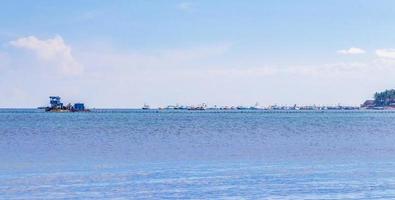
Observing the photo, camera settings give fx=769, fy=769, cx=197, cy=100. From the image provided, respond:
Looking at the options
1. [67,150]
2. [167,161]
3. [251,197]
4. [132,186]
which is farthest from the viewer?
[67,150]

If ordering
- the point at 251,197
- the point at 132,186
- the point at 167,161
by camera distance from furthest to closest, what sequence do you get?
the point at 167,161 < the point at 132,186 < the point at 251,197

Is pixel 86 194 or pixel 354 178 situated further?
pixel 354 178

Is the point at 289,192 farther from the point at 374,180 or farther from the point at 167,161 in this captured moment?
the point at 167,161

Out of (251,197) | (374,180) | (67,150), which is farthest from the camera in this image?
(67,150)

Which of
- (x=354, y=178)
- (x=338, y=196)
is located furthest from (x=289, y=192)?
(x=354, y=178)

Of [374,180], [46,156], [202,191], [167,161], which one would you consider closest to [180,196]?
[202,191]

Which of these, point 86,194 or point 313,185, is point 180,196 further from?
point 313,185

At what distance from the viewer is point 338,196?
26266 millimetres

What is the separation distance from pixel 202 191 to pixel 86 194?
4.06 m

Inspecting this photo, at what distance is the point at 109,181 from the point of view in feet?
101

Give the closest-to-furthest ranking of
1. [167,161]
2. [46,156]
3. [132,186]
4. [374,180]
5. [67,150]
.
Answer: [132,186]
[374,180]
[167,161]
[46,156]
[67,150]

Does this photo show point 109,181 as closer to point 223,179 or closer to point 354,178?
point 223,179

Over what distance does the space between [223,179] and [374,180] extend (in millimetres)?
6105

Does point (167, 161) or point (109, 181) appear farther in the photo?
point (167, 161)
